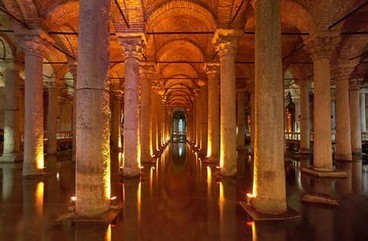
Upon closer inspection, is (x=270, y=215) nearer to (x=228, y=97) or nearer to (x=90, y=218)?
(x=90, y=218)

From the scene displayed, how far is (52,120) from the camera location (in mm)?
20141

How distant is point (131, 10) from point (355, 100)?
52.2 ft

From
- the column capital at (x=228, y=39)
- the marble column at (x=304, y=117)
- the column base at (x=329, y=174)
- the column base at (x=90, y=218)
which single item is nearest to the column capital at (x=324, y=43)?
the column capital at (x=228, y=39)

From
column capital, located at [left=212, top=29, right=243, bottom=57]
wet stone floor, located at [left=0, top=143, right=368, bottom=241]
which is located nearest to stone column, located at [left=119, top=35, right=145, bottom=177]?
wet stone floor, located at [left=0, top=143, right=368, bottom=241]

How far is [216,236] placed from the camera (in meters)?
5.16

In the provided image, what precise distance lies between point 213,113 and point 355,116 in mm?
10202

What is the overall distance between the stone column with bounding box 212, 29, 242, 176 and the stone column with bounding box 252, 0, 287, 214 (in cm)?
499

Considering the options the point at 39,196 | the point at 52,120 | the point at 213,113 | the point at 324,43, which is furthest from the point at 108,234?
the point at 52,120

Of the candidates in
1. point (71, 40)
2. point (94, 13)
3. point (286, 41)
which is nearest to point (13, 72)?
point (71, 40)

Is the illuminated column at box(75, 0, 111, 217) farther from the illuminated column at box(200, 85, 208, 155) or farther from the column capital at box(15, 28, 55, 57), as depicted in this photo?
the illuminated column at box(200, 85, 208, 155)

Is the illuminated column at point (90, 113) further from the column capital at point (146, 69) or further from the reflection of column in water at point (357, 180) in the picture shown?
the column capital at point (146, 69)

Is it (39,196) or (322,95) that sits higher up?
(322,95)

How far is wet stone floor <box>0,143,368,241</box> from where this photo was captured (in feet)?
17.2

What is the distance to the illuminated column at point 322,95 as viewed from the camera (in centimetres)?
1181
